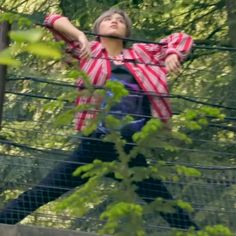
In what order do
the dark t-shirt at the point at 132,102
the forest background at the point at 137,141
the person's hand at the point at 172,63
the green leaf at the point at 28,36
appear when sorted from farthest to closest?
the person's hand at the point at 172,63 → the dark t-shirt at the point at 132,102 → the forest background at the point at 137,141 → the green leaf at the point at 28,36

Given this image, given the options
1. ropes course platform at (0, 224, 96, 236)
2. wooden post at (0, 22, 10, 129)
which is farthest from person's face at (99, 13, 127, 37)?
ropes course platform at (0, 224, 96, 236)

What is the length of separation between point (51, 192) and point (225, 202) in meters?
0.82

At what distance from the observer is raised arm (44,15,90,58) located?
405 cm

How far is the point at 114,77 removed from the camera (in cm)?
410

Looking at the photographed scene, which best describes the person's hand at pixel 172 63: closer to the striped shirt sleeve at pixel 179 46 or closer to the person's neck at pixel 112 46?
the striped shirt sleeve at pixel 179 46

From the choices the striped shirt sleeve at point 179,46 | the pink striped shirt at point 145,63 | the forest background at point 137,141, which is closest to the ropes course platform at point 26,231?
the forest background at point 137,141

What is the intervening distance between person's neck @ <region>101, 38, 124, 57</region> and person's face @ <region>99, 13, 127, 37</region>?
8 cm

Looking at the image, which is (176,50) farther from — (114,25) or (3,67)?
(3,67)

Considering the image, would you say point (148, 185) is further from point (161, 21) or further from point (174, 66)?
point (161, 21)

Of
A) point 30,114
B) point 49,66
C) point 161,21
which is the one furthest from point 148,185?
point 161,21

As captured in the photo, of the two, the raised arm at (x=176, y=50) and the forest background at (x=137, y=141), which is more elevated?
the raised arm at (x=176, y=50)

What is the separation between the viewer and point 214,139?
527cm

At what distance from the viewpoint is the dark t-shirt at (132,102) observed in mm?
3903

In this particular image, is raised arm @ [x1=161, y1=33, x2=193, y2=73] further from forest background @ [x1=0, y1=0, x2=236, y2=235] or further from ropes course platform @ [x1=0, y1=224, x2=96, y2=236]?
ropes course platform @ [x1=0, y1=224, x2=96, y2=236]
